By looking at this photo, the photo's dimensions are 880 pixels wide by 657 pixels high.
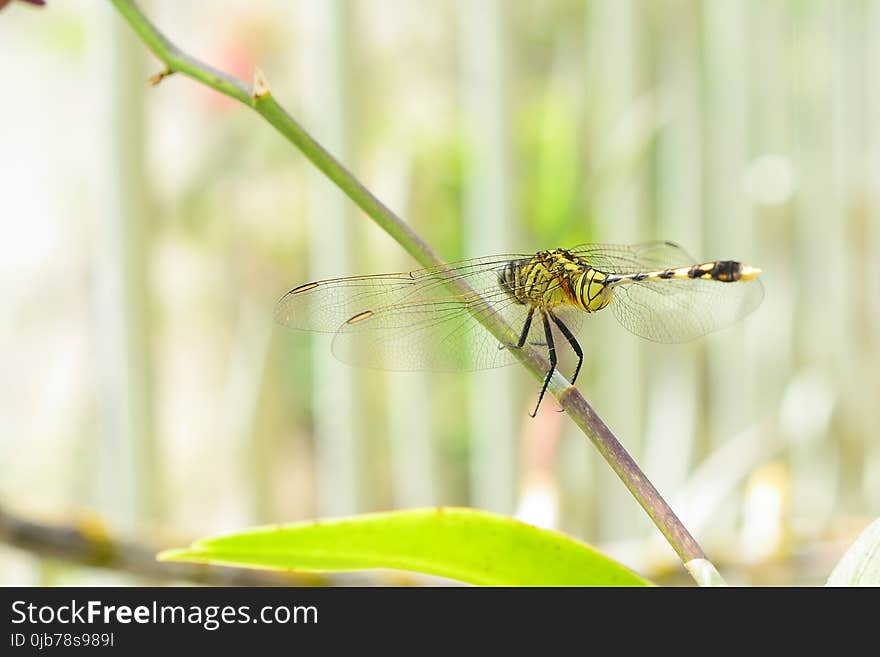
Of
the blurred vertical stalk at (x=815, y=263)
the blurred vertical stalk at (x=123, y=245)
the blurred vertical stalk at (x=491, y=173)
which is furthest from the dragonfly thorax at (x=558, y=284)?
the blurred vertical stalk at (x=815, y=263)

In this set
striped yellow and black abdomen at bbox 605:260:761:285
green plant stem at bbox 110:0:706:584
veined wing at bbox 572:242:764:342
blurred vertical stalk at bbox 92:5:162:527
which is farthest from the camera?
blurred vertical stalk at bbox 92:5:162:527

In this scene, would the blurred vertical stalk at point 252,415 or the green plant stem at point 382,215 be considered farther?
the blurred vertical stalk at point 252,415

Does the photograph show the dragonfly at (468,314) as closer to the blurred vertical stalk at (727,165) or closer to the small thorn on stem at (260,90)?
the small thorn on stem at (260,90)

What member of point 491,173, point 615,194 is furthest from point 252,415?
point 615,194

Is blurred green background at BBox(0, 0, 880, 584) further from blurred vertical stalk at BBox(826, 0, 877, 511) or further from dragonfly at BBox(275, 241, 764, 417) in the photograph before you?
dragonfly at BBox(275, 241, 764, 417)

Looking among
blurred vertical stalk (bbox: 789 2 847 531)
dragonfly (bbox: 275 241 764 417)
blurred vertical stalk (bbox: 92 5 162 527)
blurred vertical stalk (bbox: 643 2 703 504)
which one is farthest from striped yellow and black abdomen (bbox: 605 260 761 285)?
blurred vertical stalk (bbox: 789 2 847 531)

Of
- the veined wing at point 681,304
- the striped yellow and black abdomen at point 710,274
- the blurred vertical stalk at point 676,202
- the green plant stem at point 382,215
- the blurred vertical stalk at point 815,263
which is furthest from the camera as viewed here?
the blurred vertical stalk at point 815,263
